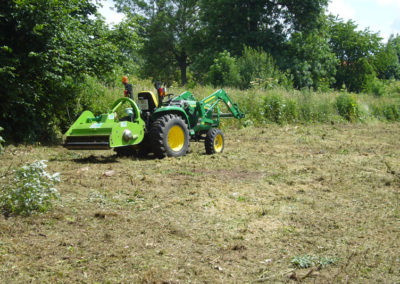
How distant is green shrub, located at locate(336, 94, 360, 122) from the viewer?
1833 cm

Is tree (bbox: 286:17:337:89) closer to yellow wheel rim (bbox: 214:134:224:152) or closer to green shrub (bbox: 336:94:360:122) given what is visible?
green shrub (bbox: 336:94:360:122)

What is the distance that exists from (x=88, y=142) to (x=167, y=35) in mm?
36200

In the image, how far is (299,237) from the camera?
4.06 m

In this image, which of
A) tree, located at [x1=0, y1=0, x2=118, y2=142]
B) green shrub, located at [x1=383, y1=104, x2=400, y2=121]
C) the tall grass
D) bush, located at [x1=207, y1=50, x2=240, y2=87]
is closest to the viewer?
tree, located at [x1=0, y1=0, x2=118, y2=142]

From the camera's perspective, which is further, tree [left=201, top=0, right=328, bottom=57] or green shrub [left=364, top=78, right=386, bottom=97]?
tree [left=201, top=0, right=328, bottom=57]

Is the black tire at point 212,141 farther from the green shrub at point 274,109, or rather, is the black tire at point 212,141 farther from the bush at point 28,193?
the green shrub at point 274,109

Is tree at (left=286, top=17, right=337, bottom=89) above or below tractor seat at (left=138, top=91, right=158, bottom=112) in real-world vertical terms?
above

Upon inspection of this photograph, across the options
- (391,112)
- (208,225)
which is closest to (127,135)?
(208,225)

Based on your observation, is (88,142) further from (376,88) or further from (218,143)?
(376,88)

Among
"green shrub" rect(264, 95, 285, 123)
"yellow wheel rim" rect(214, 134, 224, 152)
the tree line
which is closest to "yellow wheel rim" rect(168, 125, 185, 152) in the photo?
"yellow wheel rim" rect(214, 134, 224, 152)

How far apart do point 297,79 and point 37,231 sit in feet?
89.8

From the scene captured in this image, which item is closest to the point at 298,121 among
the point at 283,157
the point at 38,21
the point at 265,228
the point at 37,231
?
the point at 283,157

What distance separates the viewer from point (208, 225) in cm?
436

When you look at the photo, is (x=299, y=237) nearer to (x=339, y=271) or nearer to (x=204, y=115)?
(x=339, y=271)
